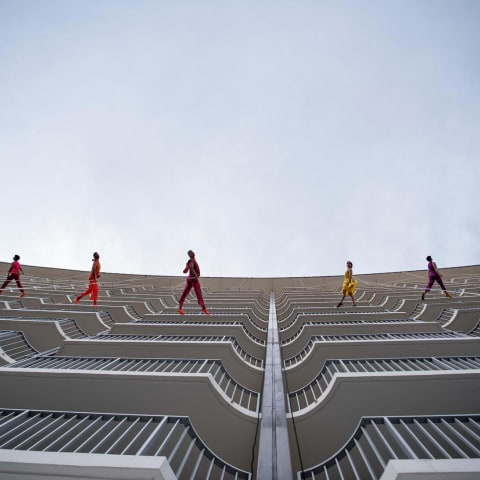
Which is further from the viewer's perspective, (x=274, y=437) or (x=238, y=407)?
(x=238, y=407)

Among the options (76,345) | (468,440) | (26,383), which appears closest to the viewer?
(468,440)

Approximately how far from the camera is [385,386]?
141 inches

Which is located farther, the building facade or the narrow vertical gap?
the building facade

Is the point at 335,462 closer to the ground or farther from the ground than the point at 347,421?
closer to the ground

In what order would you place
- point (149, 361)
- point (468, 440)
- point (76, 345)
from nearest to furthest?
point (468, 440), point (149, 361), point (76, 345)

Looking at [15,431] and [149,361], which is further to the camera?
[149,361]

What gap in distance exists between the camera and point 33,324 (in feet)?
22.0

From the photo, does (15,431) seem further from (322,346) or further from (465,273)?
(465,273)

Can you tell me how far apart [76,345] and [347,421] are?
17.6ft

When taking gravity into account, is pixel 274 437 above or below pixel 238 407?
below

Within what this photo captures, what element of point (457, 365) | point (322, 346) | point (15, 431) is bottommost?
point (15, 431)

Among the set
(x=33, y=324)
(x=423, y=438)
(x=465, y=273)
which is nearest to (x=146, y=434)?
(x=423, y=438)

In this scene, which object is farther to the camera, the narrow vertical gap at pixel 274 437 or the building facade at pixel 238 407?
the building facade at pixel 238 407

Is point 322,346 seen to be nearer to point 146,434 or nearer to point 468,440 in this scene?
point 468,440
